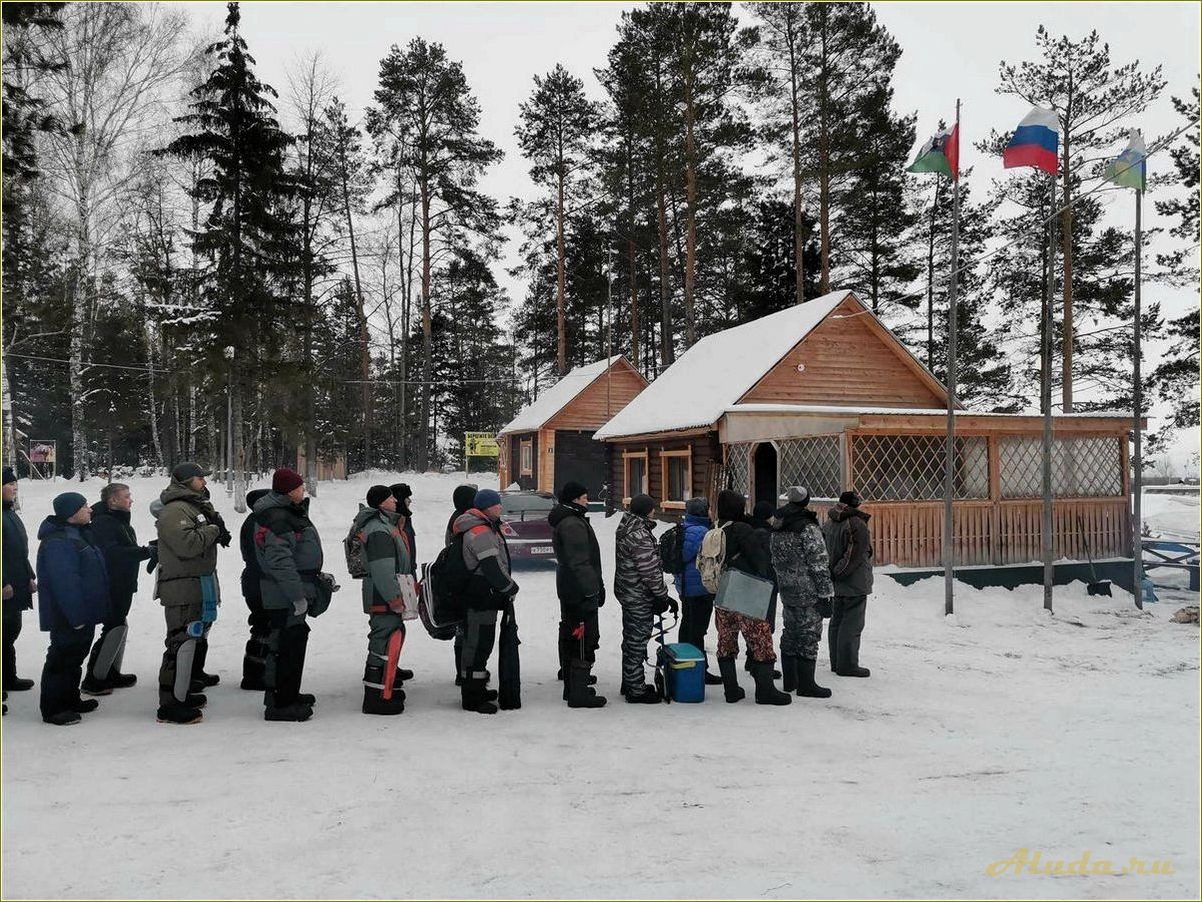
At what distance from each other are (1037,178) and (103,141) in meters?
25.9

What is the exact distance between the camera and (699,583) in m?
7.05

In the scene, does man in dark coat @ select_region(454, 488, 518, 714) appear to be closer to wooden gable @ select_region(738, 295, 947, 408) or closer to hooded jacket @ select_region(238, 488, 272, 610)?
hooded jacket @ select_region(238, 488, 272, 610)

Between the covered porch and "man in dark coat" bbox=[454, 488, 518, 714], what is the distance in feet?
25.1

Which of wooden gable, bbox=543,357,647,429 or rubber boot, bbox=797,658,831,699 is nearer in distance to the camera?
rubber boot, bbox=797,658,831,699

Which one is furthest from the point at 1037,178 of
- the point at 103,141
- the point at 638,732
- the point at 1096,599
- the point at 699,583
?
the point at 103,141

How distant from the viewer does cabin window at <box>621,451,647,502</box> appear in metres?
21.2

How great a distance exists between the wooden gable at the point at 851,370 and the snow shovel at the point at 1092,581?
542 centimetres

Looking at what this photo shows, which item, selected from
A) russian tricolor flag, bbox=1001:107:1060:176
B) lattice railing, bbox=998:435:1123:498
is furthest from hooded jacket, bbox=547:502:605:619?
lattice railing, bbox=998:435:1123:498

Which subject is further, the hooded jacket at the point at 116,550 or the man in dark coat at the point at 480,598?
the hooded jacket at the point at 116,550

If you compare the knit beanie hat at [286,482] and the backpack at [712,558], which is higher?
the knit beanie hat at [286,482]

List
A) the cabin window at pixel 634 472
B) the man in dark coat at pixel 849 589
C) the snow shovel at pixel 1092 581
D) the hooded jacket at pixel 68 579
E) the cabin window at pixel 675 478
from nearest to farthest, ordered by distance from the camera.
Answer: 1. the hooded jacket at pixel 68 579
2. the man in dark coat at pixel 849 589
3. the snow shovel at pixel 1092 581
4. the cabin window at pixel 675 478
5. the cabin window at pixel 634 472

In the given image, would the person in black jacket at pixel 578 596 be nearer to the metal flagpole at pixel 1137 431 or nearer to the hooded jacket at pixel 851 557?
the hooded jacket at pixel 851 557

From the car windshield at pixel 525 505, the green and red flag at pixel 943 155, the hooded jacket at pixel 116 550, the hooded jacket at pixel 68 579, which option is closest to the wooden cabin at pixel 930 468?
the green and red flag at pixel 943 155

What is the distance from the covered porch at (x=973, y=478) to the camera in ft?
40.9
